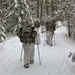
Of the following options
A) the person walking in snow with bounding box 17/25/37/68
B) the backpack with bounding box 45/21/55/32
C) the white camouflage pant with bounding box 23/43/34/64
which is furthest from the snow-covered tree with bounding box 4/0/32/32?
the person walking in snow with bounding box 17/25/37/68

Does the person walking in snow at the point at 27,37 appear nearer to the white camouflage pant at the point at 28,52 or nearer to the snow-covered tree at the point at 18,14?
the white camouflage pant at the point at 28,52

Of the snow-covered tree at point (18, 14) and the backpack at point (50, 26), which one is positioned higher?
the backpack at point (50, 26)

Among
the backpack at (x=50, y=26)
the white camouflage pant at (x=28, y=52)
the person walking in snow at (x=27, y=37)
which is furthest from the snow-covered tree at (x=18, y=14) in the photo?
the person walking in snow at (x=27, y=37)

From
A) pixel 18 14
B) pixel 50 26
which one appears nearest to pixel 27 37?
pixel 50 26

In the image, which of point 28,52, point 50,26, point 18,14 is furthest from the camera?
point 18,14

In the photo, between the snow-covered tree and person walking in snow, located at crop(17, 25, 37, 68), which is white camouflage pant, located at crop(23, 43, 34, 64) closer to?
person walking in snow, located at crop(17, 25, 37, 68)

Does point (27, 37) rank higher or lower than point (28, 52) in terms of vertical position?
higher

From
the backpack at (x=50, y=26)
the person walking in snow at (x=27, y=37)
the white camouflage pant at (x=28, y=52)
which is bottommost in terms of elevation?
the backpack at (x=50, y=26)

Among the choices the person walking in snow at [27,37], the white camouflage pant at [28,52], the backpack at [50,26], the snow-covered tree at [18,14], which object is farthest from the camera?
the snow-covered tree at [18,14]

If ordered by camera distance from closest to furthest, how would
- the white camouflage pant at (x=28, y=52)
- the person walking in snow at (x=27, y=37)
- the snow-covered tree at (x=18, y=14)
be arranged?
1. the white camouflage pant at (x=28, y=52)
2. the person walking in snow at (x=27, y=37)
3. the snow-covered tree at (x=18, y=14)

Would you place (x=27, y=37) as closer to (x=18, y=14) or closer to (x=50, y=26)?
(x=50, y=26)

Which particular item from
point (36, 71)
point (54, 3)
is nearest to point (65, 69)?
point (36, 71)

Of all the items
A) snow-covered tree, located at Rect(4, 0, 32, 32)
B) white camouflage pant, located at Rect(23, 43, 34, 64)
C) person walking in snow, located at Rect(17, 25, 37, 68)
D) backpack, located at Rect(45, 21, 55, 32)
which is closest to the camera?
white camouflage pant, located at Rect(23, 43, 34, 64)

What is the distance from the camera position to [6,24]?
109 ft
